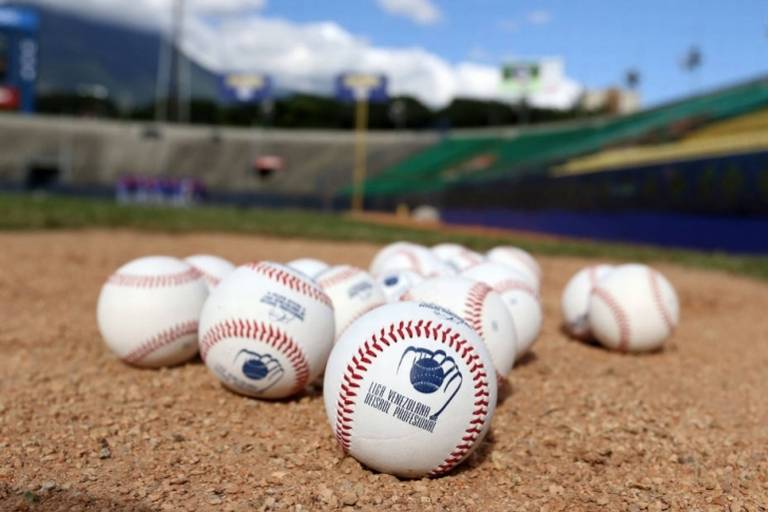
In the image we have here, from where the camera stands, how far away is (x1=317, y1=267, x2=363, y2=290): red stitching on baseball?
4.42 meters

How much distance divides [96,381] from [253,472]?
1.65 metres

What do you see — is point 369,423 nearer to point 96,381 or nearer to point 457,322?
point 457,322

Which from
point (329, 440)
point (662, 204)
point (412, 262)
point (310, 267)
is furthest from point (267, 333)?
point (662, 204)

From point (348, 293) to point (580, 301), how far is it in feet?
8.61

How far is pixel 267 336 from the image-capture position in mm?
3547

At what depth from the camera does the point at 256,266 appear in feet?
12.5

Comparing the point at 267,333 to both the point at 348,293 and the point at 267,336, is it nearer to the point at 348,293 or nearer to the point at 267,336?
the point at 267,336

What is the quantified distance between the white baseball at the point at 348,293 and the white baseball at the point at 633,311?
210 centimetres

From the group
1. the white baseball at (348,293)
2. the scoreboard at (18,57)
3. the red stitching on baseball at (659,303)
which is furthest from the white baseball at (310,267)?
the scoreboard at (18,57)

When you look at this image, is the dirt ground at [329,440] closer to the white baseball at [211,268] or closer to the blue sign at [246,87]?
the white baseball at [211,268]

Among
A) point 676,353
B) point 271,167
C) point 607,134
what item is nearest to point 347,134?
point 271,167

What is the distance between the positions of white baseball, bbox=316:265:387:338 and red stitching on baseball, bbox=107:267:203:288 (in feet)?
2.93

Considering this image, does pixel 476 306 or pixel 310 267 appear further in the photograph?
pixel 310 267

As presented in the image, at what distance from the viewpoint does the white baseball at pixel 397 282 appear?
4.77 metres
